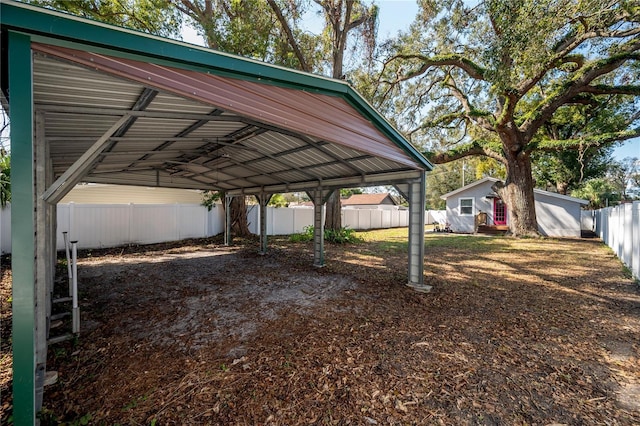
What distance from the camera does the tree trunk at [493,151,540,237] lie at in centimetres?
1297

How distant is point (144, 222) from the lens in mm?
10766

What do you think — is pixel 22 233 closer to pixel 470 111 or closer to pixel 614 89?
pixel 470 111

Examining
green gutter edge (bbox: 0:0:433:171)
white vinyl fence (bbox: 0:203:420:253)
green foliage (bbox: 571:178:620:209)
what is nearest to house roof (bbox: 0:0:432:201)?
green gutter edge (bbox: 0:0:433:171)

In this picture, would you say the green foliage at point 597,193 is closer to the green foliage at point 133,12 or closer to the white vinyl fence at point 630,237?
the white vinyl fence at point 630,237

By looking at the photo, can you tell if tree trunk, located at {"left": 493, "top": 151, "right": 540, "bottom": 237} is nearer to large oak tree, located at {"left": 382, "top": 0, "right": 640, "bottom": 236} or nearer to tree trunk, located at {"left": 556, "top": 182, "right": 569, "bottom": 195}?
large oak tree, located at {"left": 382, "top": 0, "right": 640, "bottom": 236}

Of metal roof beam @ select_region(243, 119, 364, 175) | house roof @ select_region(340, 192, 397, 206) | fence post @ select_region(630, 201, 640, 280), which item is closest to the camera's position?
metal roof beam @ select_region(243, 119, 364, 175)

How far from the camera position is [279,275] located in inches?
261

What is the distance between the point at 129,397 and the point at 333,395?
1.72m

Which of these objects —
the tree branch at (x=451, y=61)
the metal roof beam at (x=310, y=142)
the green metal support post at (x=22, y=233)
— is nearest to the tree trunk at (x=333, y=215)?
the tree branch at (x=451, y=61)

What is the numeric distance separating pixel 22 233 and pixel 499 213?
64.7ft

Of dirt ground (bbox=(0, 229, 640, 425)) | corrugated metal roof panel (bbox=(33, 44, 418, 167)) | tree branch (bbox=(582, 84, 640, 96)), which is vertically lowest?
dirt ground (bbox=(0, 229, 640, 425))

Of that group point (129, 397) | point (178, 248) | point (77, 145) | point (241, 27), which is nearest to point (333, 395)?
point (129, 397)

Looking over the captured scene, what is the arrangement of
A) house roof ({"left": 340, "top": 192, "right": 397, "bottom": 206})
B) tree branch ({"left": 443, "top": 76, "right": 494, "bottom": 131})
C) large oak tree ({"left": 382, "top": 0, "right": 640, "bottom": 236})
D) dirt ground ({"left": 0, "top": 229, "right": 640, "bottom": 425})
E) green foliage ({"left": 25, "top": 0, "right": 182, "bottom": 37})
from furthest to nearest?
house roof ({"left": 340, "top": 192, "right": 397, "bottom": 206})
tree branch ({"left": 443, "top": 76, "right": 494, "bottom": 131})
green foliage ({"left": 25, "top": 0, "right": 182, "bottom": 37})
large oak tree ({"left": 382, "top": 0, "right": 640, "bottom": 236})
dirt ground ({"left": 0, "top": 229, "right": 640, "bottom": 425})

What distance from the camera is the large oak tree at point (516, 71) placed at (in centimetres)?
688
